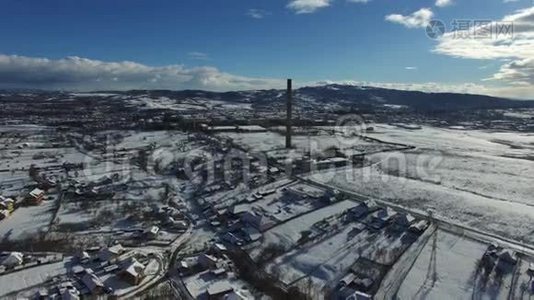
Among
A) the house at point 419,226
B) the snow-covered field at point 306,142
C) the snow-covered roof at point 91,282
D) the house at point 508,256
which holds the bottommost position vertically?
the snow-covered roof at point 91,282

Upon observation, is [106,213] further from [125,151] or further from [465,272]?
[125,151]

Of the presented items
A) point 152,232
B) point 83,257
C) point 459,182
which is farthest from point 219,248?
point 459,182

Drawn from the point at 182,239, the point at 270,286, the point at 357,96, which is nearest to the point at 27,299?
the point at 182,239

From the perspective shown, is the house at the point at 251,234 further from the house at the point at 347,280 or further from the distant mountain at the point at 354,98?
the distant mountain at the point at 354,98

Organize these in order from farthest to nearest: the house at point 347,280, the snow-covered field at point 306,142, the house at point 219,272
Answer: the snow-covered field at point 306,142 < the house at point 219,272 < the house at point 347,280

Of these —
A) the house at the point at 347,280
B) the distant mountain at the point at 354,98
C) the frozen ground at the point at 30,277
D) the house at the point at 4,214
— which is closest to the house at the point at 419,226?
the house at the point at 347,280

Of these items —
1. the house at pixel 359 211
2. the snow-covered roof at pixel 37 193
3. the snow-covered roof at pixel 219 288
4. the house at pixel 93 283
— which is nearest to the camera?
the snow-covered roof at pixel 219 288
